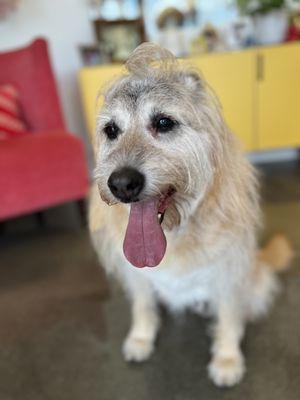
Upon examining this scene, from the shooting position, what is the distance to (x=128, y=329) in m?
1.32

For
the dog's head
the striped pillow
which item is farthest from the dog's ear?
the striped pillow

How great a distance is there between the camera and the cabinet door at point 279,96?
2.30 metres

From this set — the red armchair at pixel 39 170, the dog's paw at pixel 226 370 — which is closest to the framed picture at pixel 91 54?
the red armchair at pixel 39 170

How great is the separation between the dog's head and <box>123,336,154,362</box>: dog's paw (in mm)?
430

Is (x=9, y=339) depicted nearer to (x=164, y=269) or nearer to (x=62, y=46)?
(x=164, y=269)

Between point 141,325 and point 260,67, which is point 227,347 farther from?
point 260,67

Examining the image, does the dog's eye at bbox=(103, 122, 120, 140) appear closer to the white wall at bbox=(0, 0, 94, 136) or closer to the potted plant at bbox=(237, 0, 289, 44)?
the potted plant at bbox=(237, 0, 289, 44)

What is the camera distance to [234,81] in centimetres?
234

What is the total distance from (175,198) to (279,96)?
1.81 metres

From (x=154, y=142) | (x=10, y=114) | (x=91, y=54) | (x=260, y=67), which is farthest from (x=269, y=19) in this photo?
(x=154, y=142)

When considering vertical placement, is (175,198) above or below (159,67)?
below

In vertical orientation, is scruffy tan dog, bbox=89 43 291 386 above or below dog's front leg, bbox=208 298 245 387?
above

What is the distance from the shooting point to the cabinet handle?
231 cm

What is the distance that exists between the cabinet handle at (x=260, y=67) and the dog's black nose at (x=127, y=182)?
73.1 inches
